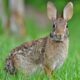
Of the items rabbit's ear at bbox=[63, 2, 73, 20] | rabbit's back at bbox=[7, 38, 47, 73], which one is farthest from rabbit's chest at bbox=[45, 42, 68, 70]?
rabbit's ear at bbox=[63, 2, 73, 20]

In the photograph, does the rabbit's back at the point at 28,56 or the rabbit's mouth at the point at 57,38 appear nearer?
the rabbit's mouth at the point at 57,38

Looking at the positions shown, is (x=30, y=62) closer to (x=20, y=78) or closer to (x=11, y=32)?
(x=20, y=78)

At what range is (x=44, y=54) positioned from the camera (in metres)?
9.09

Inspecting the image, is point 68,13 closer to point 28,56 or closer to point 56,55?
point 56,55

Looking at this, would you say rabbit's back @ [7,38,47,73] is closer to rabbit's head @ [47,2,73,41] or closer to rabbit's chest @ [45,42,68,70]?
rabbit's chest @ [45,42,68,70]

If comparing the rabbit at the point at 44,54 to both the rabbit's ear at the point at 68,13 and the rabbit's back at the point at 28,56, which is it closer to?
the rabbit's back at the point at 28,56

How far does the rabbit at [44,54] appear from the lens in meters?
9.01

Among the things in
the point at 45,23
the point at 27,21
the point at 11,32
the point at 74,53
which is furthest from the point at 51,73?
the point at 45,23

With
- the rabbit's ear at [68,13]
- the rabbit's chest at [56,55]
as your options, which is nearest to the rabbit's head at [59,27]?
the rabbit's ear at [68,13]

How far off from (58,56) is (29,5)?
62.3 ft

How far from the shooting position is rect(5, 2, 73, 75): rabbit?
9.01m

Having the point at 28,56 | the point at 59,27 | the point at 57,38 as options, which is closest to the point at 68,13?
the point at 59,27

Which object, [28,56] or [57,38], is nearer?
[57,38]

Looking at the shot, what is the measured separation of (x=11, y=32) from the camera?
64.7 feet
